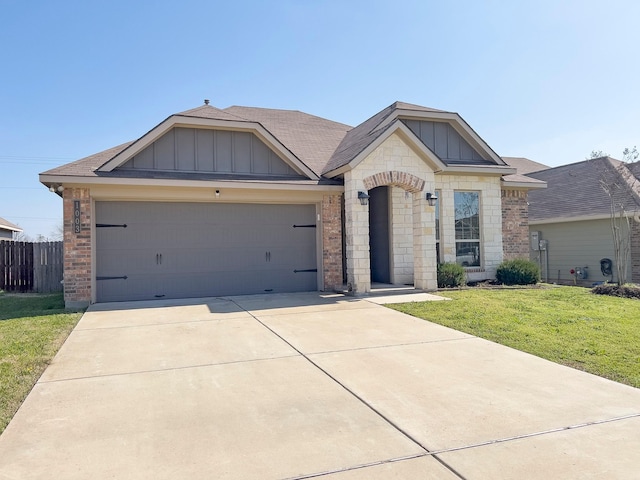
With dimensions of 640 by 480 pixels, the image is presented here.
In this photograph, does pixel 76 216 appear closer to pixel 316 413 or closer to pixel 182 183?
pixel 182 183

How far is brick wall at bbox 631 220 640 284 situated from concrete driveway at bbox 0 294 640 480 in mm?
12714

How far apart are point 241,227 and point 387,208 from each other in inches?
168

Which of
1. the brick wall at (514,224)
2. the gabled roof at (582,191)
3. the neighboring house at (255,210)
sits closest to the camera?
the neighboring house at (255,210)

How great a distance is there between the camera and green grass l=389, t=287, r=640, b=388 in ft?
18.6

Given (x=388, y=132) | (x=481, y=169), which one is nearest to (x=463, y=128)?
(x=481, y=169)

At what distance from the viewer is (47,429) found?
3711 millimetres

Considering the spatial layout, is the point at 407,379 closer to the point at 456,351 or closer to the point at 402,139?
the point at 456,351

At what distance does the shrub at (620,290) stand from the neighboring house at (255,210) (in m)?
2.96

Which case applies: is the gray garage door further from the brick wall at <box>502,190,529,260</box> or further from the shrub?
the shrub

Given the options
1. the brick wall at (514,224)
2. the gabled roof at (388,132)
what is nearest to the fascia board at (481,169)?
the gabled roof at (388,132)

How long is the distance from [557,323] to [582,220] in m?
11.3

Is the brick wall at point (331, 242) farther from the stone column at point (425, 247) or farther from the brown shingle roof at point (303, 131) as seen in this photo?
the stone column at point (425, 247)

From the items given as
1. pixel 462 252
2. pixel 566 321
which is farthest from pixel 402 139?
pixel 566 321

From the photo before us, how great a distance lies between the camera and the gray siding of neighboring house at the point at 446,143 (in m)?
13.3
